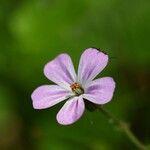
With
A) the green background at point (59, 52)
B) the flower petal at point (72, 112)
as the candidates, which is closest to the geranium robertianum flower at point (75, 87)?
the flower petal at point (72, 112)

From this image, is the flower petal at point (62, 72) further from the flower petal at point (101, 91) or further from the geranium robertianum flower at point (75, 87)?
the flower petal at point (101, 91)

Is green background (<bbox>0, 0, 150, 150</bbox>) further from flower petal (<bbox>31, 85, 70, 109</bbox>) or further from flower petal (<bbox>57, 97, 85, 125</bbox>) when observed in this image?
flower petal (<bbox>57, 97, 85, 125</bbox>)

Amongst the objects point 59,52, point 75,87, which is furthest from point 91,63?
point 59,52

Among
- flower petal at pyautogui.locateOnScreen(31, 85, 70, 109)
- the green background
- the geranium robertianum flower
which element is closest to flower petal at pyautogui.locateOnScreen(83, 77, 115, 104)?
the geranium robertianum flower

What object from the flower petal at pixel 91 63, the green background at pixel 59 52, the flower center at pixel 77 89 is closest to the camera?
the flower petal at pixel 91 63

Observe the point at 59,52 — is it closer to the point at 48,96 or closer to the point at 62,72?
→ the point at 62,72

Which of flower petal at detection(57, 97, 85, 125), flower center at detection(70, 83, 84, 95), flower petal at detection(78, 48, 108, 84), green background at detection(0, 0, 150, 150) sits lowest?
green background at detection(0, 0, 150, 150)

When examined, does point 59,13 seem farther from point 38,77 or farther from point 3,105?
point 3,105
